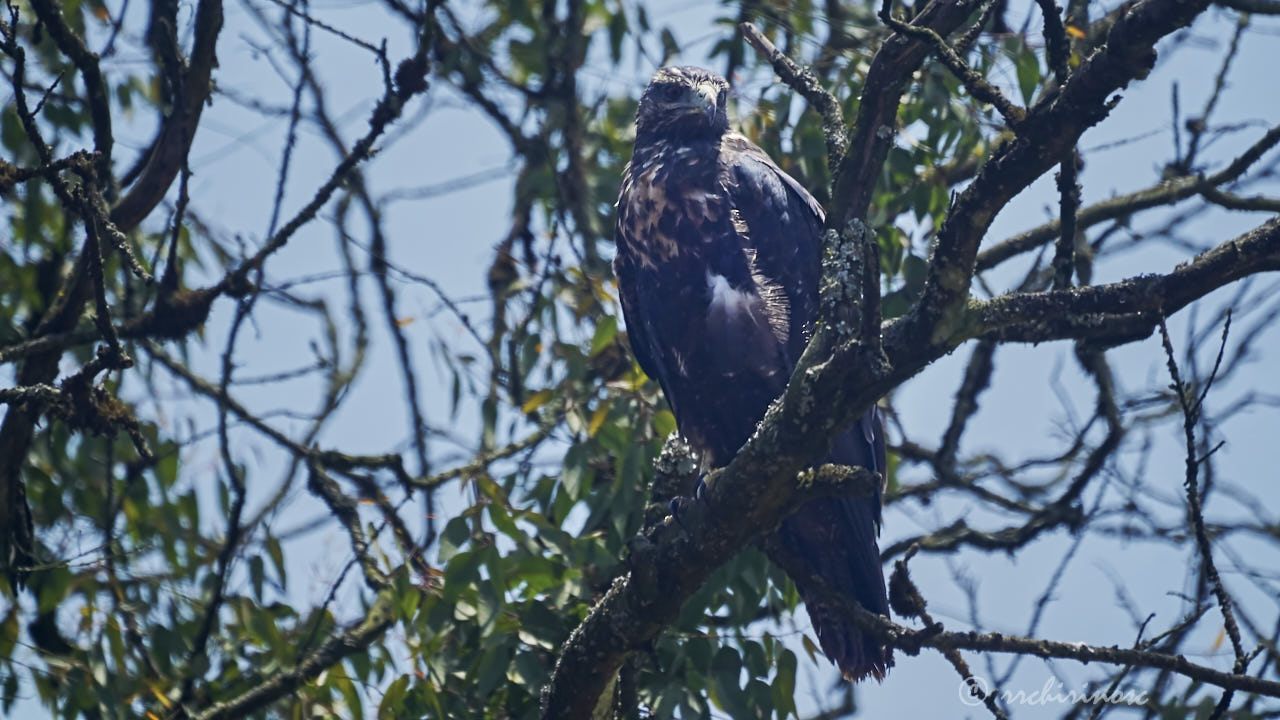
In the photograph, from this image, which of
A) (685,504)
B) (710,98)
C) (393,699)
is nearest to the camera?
(685,504)

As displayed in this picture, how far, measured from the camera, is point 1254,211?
4.30 m

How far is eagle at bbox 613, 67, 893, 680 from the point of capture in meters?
3.73

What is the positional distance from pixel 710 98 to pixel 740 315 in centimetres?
104

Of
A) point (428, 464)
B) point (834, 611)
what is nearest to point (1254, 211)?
point (834, 611)

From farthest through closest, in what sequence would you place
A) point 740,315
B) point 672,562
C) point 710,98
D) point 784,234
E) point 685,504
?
point 710,98 → point 784,234 → point 740,315 → point 685,504 → point 672,562

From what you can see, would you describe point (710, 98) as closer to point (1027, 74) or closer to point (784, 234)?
point (784, 234)

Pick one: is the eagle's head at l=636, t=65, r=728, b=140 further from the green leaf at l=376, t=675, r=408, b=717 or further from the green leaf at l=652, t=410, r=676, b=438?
the green leaf at l=376, t=675, r=408, b=717

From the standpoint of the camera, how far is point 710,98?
436 centimetres

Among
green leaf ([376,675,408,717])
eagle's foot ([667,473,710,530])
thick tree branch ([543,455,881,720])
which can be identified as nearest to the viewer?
thick tree branch ([543,455,881,720])

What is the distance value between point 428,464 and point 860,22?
2.70 metres

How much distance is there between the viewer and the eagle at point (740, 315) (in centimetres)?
373

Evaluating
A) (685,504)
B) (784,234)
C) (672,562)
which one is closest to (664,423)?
(784,234)

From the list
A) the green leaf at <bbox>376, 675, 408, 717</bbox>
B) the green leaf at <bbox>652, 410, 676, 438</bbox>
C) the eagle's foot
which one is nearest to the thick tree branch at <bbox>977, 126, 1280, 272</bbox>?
the green leaf at <bbox>652, 410, 676, 438</bbox>

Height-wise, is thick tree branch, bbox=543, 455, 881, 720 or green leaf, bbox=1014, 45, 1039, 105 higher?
green leaf, bbox=1014, 45, 1039, 105
